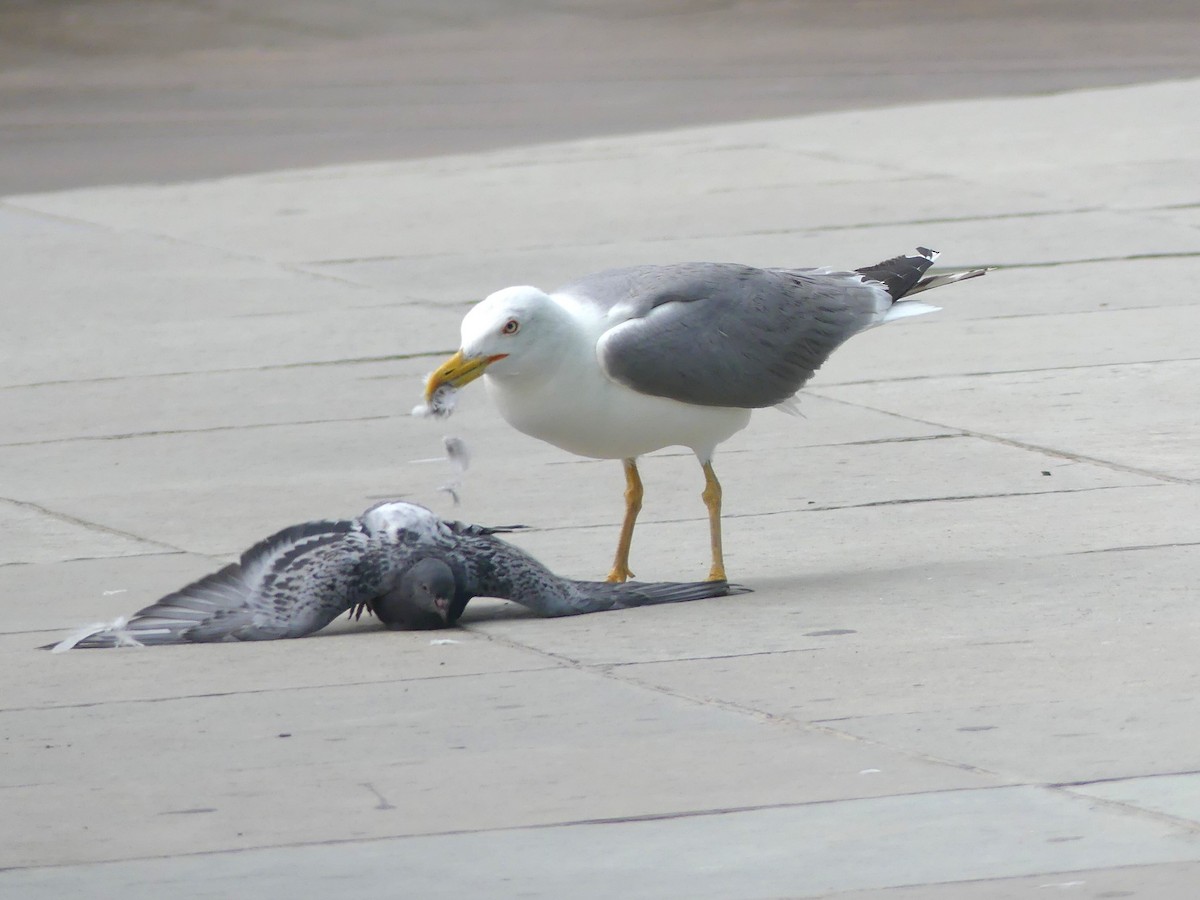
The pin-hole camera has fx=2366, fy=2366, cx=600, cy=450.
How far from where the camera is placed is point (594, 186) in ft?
51.8

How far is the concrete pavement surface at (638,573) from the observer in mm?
4941

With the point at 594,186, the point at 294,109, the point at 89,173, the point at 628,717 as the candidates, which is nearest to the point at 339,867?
the point at 628,717

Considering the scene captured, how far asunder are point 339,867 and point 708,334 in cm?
271

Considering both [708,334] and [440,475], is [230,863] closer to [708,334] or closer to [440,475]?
[708,334]

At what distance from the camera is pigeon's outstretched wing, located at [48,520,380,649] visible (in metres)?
6.79

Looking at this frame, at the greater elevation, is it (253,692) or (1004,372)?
(1004,372)

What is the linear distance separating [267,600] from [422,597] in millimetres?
484

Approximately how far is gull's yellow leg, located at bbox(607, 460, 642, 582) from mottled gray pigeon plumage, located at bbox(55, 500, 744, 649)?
0.26 m

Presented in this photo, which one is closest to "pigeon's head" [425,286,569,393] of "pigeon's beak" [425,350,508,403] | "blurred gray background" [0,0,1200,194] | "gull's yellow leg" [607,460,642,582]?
"pigeon's beak" [425,350,508,403]

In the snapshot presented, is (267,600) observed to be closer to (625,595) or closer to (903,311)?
(625,595)

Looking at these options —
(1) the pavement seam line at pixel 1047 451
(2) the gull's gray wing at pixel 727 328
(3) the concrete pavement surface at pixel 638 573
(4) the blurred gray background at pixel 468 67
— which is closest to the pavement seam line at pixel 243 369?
(3) the concrete pavement surface at pixel 638 573

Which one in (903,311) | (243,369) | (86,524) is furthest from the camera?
(243,369)

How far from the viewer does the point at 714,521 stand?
720 centimetres

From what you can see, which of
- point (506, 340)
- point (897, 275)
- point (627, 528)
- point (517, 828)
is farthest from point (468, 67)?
point (517, 828)
